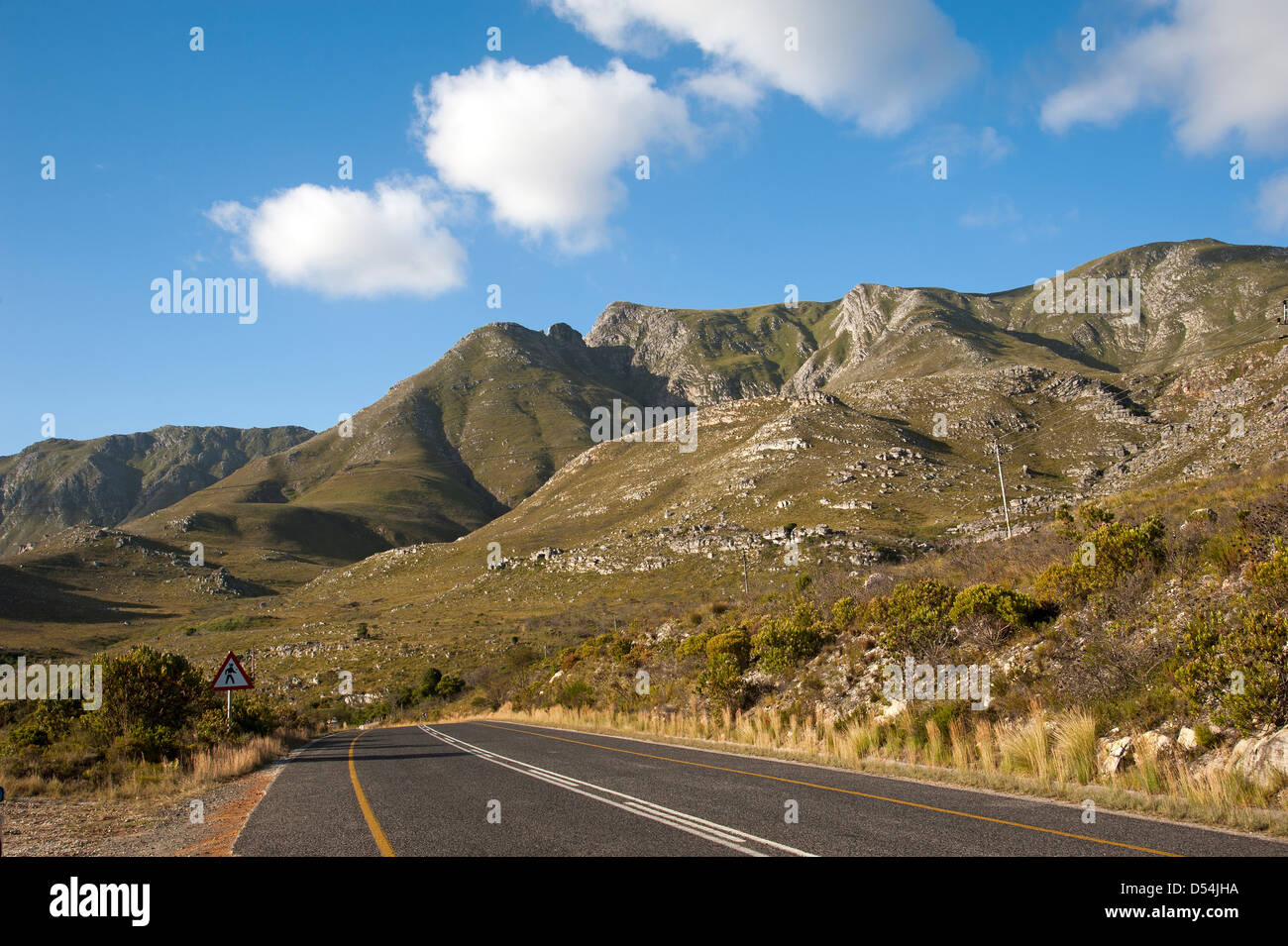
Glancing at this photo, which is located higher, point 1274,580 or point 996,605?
point 1274,580

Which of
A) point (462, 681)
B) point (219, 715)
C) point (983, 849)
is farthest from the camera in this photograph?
point (462, 681)

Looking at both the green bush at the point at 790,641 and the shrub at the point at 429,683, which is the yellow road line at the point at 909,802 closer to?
the green bush at the point at 790,641

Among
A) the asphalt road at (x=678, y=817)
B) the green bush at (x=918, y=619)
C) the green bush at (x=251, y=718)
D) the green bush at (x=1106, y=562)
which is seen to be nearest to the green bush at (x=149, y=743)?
the green bush at (x=251, y=718)

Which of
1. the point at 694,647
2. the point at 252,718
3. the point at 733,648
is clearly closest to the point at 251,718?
the point at 252,718

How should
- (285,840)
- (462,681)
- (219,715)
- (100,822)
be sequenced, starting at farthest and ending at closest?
1. (462,681)
2. (219,715)
3. (100,822)
4. (285,840)

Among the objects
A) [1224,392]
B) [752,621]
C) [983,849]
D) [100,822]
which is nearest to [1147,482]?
[1224,392]

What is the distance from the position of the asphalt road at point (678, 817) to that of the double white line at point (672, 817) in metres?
0.02

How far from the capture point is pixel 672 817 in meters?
8.78

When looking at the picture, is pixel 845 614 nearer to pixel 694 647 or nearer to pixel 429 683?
pixel 694 647

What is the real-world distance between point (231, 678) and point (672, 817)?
15.4 m
